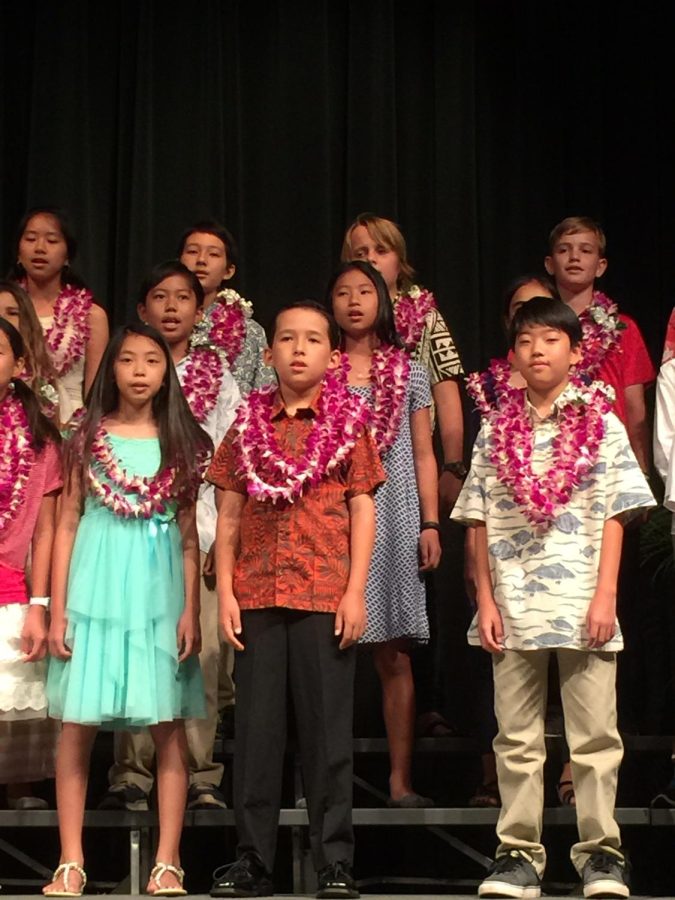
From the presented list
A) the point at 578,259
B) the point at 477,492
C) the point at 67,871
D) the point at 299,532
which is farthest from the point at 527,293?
the point at 67,871

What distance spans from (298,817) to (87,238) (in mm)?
2409

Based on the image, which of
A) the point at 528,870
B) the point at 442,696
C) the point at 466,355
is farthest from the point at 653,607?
the point at 528,870

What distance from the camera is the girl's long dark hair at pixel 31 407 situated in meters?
3.79

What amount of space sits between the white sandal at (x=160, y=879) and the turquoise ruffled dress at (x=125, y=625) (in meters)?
0.32

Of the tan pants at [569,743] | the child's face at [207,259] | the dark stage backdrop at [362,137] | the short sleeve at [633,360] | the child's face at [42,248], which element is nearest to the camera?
the tan pants at [569,743]

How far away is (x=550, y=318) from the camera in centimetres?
362

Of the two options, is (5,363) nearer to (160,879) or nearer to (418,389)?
(418,389)

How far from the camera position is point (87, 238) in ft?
17.6

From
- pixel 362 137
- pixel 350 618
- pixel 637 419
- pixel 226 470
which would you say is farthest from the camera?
pixel 362 137

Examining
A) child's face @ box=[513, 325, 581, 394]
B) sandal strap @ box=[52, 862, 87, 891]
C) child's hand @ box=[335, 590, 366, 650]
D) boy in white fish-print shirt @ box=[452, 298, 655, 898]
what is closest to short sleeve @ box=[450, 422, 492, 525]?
boy in white fish-print shirt @ box=[452, 298, 655, 898]

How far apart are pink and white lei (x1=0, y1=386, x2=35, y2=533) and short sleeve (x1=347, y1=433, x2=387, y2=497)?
82cm

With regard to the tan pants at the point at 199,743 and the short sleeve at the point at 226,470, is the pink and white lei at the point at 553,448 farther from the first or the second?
the tan pants at the point at 199,743

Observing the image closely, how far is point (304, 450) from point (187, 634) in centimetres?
52

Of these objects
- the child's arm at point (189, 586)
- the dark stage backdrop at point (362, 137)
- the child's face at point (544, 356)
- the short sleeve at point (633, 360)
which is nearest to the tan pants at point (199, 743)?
the child's arm at point (189, 586)
